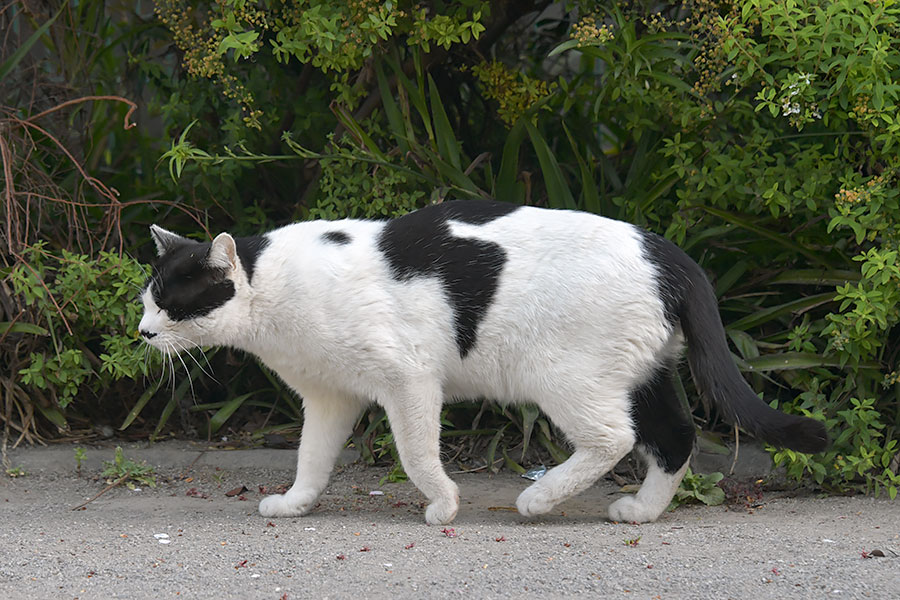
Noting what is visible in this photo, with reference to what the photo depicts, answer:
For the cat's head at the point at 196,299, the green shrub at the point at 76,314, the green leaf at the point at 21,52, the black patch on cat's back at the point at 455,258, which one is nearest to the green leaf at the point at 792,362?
the black patch on cat's back at the point at 455,258

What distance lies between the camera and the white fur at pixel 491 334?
3584 mm

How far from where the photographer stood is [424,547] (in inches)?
131

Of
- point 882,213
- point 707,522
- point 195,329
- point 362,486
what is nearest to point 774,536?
point 707,522

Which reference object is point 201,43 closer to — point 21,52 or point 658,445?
point 21,52

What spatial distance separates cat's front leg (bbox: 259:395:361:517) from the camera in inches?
156

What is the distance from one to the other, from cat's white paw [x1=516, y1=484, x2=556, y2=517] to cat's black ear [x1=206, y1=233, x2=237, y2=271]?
1323 mm

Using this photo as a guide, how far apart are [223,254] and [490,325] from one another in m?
0.98

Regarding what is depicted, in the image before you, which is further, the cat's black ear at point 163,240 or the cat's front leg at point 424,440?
the cat's black ear at point 163,240

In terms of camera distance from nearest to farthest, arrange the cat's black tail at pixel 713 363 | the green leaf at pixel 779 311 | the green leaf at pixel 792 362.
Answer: the cat's black tail at pixel 713 363, the green leaf at pixel 792 362, the green leaf at pixel 779 311

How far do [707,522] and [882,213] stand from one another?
4.43 feet

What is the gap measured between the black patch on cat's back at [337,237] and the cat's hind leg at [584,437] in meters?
0.95

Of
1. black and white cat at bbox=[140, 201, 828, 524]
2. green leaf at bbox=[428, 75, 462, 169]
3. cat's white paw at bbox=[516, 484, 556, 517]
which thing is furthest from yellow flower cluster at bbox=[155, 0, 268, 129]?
cat's white paw at bbox=[516, 484, 556, 517]

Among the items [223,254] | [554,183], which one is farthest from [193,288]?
[554,183]

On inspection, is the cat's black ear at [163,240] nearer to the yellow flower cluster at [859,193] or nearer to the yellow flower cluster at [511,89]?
the yellow flower cluster at [511,89]
